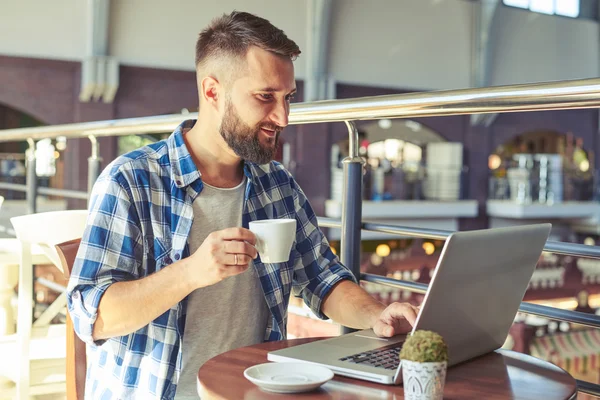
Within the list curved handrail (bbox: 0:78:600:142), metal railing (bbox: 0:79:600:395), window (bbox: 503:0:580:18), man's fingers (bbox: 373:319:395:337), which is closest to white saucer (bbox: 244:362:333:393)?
man's fingers (bbox: 373:319:395:337)

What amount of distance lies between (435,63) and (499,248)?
13.6 metres

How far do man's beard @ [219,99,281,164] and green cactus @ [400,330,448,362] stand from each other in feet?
2.07

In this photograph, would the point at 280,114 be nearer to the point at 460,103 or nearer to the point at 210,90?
the point at 210,90

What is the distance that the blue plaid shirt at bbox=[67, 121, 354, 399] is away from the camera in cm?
127

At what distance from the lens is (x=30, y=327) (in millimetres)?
2115

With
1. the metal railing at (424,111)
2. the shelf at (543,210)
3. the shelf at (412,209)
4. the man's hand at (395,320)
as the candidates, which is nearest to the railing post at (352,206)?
the metal railing at (424,111)

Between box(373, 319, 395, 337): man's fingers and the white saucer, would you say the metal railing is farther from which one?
the white saucer

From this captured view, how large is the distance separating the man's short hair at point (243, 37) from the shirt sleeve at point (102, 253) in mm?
332

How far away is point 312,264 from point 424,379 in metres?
0.76

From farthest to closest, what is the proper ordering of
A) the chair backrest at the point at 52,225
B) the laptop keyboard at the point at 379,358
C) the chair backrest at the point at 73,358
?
the chair backrest at the point at 52,225 → the chair backrest at the point at 73,358 → the laptop keyboard at the point at 379,358

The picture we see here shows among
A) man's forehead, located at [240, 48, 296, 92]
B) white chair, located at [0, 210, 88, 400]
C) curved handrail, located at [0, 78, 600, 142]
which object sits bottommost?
white chair, located at [0, 210, 88, 400]

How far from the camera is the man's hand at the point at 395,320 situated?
1239mm

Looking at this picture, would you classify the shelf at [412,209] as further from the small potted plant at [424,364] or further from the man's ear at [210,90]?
the small potted plant at [424,364]

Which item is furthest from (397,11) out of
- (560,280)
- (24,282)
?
(24,282)
